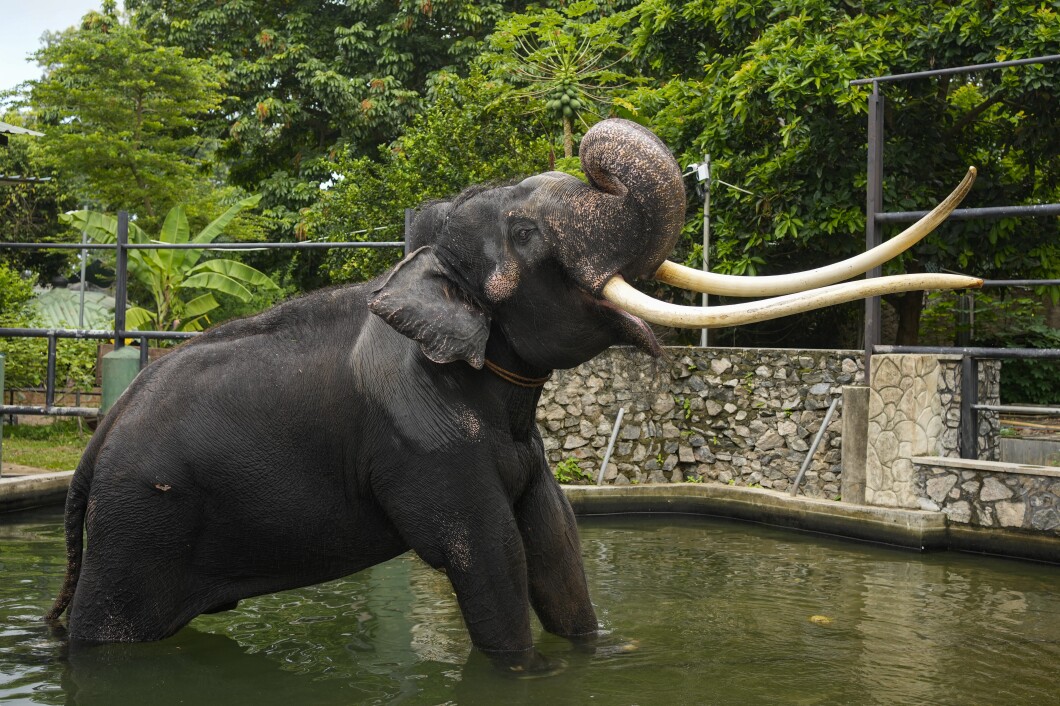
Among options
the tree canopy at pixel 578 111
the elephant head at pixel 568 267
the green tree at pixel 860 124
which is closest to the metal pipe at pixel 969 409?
the green tree at pixel 860 124

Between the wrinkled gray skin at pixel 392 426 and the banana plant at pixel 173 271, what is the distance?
38.5 feet

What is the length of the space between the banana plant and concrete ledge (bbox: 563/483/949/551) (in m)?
8.26

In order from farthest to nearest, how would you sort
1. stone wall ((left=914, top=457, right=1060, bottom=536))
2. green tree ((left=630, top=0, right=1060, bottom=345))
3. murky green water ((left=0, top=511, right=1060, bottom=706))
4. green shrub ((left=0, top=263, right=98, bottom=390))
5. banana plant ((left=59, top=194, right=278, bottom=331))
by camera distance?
banana plant ((left=59, top=194, right=278, bottom=331)) → green shrub ((left=0, top=263, right=98, bottom=390)) → green tree ((left=630, top=0, right=1060, bottom=345)) → stone wall ((left=914, top=457, right=1060, bottom=536)) → murky green water ((left=0, top=511, right=1060, bottom=706))

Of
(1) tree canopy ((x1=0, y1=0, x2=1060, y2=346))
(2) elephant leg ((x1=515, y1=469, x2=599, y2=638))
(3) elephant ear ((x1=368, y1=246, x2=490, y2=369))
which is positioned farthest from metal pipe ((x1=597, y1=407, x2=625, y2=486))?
(3) elephant ear ((x1=368, y1=246, x2=490, y2=369))

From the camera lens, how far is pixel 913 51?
11.4 meters

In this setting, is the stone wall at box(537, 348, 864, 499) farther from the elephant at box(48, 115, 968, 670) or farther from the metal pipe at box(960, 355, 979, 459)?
the elephant at box(48, 115, 968, 670)

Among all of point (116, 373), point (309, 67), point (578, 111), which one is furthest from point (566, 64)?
point (309, 67)

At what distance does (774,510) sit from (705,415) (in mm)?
2017

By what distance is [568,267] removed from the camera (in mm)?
3807

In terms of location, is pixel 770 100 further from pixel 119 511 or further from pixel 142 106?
pixel 142 106

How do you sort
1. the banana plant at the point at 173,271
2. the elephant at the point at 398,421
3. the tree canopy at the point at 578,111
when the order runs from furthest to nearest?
the banana plant at the point at 173,271, the tree canopy at the point at 578,111, the elephant at the point at 398,421

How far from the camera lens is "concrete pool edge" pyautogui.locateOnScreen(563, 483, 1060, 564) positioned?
758 centimetres

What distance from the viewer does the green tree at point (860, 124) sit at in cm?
1109

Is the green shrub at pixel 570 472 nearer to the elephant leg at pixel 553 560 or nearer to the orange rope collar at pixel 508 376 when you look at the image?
the elephant leg at pixel 553 560
